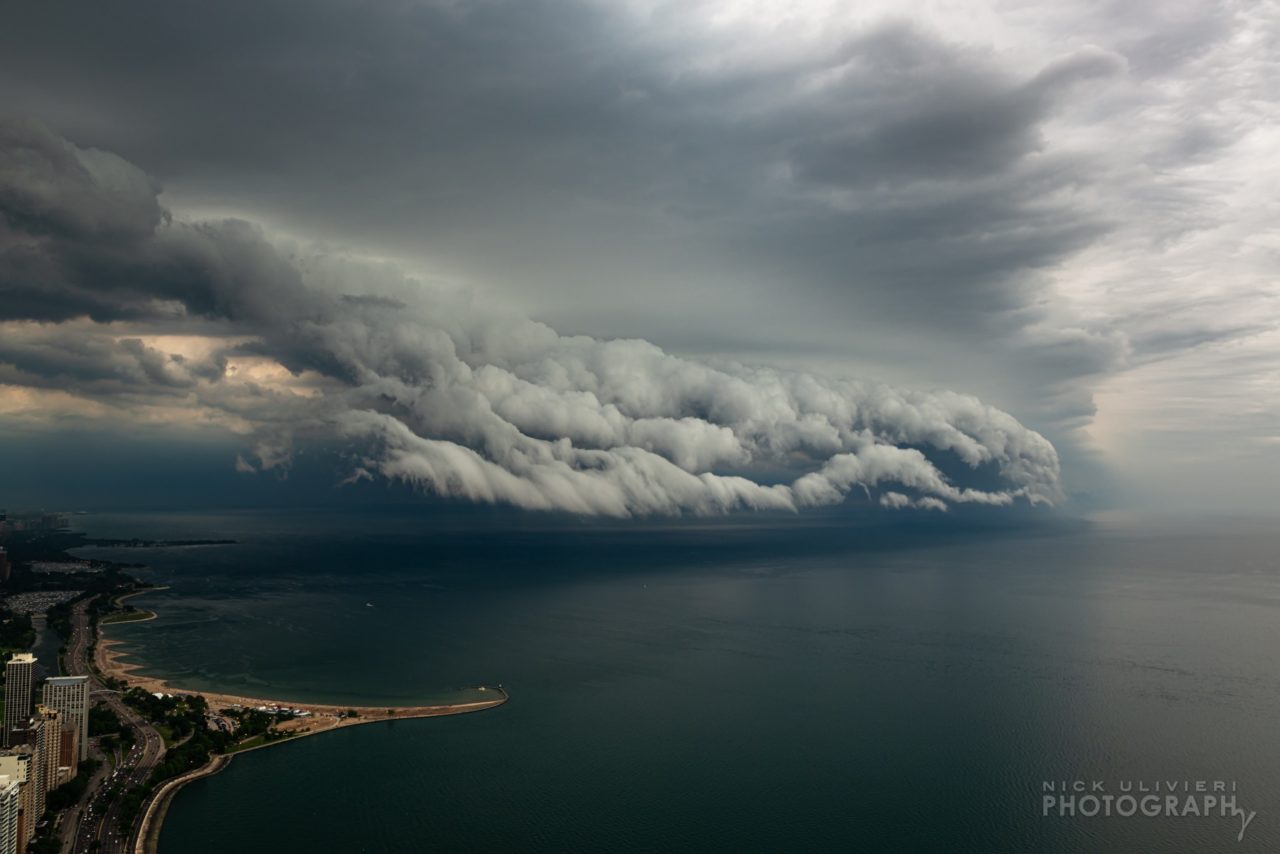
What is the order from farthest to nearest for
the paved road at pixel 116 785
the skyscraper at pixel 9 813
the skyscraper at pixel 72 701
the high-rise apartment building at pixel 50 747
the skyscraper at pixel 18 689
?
the skyscraper at pixel 18 689 → the skyscraper at pixel 72 701 → the high-rise apartment building at pixel 50 747 → the paved road at pixel 116 785 → the skyscraper at pixel 9 813

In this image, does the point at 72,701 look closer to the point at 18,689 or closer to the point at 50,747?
the point at 18,689

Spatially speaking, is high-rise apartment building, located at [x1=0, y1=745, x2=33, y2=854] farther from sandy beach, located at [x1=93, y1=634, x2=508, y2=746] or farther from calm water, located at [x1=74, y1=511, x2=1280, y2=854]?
sandy beach, located at [x1=93, y1=634, x2=508, y2=746]

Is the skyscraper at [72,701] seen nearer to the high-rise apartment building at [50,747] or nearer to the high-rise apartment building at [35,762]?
the high-rise apartment building at [50,747]

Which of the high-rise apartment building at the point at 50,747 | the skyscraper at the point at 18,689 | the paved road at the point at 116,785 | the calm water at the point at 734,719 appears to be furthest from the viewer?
the skyscraper at the point at 18,689

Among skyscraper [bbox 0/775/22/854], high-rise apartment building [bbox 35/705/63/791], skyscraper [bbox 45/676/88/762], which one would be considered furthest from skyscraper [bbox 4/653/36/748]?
skyscraper [bbox 0/775/22/854]

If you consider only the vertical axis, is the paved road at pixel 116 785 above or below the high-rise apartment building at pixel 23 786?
below

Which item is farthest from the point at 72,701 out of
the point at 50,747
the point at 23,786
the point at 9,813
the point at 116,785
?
the point at 9,813

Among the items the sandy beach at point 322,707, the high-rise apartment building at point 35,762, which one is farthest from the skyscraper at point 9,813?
the sandy beach at point 322,707
